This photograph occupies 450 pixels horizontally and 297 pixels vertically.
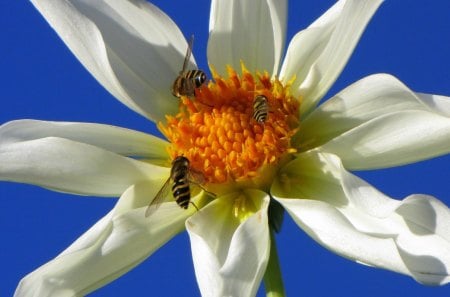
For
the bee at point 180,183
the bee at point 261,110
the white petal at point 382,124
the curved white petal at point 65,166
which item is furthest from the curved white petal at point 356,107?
the curved white petal at point 65,166

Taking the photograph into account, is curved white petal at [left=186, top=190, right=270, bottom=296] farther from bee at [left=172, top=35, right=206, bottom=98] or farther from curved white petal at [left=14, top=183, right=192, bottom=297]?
bee at [left=172, top=35, right=206, bottom=98]

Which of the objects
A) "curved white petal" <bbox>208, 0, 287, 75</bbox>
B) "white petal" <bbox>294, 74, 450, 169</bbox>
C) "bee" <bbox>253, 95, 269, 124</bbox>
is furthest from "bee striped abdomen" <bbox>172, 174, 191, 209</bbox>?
"curved white petal" <bbox>208, 0, 287, 75</bbox>

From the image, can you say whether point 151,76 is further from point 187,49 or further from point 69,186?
point 69,186

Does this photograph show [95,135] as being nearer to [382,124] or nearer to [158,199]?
[158,199]

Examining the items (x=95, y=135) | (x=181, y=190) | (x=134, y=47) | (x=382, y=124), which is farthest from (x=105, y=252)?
(x=134, y=47)

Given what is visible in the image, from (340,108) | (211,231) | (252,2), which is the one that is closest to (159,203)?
(211,231)
